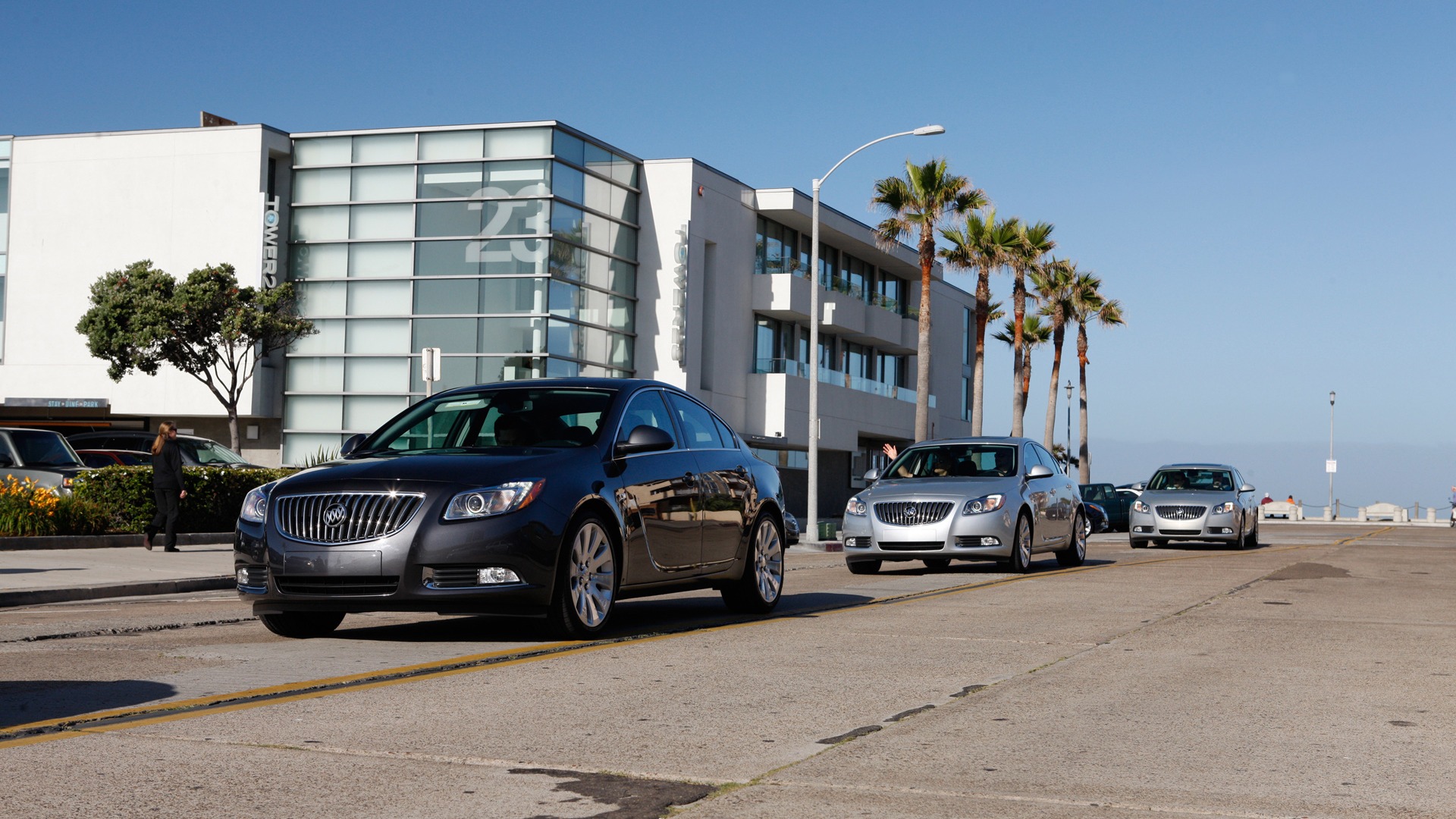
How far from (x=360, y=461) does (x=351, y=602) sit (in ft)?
3.23

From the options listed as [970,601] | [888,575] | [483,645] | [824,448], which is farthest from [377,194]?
[483,645]

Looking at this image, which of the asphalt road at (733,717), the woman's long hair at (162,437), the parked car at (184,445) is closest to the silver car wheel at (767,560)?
the asphalt road at (733,717)

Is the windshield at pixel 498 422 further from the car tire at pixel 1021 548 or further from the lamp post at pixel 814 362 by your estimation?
the lamp post at pixel 814 362

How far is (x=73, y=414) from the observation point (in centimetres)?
4269

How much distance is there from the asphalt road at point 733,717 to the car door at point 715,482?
0.57 m

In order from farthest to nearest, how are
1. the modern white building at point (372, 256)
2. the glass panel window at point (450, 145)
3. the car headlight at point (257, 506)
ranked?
the glass panel window at point (450, 145) < the modern white building at point (372, 256) < the car headlight at point (257, 506)

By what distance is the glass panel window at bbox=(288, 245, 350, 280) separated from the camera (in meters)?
40.7

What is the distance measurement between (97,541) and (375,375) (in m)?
20.4

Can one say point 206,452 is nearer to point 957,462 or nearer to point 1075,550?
point 957,462

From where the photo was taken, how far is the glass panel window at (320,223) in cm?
4066

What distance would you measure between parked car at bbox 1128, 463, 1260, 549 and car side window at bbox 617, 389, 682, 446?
785 inches

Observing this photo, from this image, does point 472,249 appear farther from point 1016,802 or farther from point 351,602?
point 1016,802

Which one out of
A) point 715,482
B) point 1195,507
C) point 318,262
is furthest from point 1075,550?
point 318,262

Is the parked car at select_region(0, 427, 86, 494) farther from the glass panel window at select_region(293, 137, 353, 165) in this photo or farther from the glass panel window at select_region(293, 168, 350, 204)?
the glass panel window at select_region(293, 137, 353, 165)
